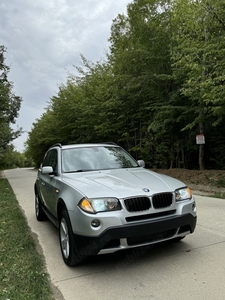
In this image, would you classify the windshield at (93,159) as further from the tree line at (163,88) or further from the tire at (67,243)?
the tree line at (163,88)

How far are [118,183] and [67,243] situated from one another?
1049 mm

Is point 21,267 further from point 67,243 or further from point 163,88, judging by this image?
point 163,88

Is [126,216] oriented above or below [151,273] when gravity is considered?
above

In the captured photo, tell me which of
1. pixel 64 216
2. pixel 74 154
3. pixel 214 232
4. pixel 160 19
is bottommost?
pixel 214 232

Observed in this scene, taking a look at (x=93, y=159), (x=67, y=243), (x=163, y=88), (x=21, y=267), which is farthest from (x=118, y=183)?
(x=163, y=88)

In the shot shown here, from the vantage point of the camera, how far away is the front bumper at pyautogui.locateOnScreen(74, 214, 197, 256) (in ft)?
9.45

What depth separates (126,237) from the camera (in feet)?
9.55

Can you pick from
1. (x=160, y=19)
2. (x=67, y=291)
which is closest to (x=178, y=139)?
(x=160, y=19)

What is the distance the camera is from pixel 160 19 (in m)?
12.3

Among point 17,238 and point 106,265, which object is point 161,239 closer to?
point 106,265

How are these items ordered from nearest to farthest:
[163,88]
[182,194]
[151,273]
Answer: [151,273] < [182,194] < [163,88]

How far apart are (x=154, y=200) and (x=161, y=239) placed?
0.50m

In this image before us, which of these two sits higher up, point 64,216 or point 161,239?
point 64,216

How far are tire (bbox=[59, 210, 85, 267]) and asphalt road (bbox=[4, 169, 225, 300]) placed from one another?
0.11 metres
